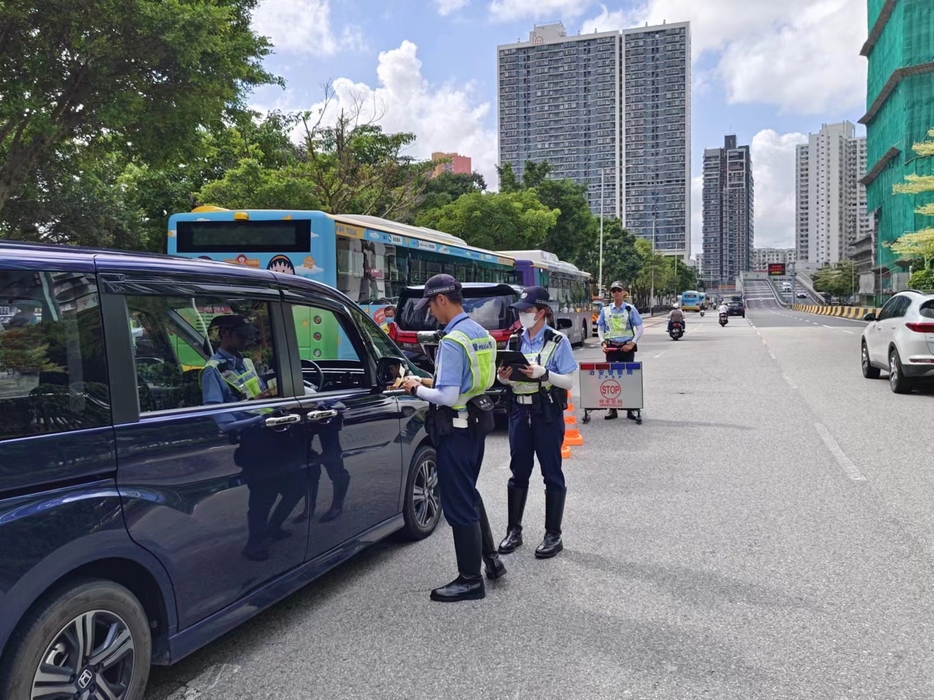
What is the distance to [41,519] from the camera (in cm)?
257

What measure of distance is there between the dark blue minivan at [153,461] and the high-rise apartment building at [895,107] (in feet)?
231

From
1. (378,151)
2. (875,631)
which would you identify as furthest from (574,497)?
(378,151)

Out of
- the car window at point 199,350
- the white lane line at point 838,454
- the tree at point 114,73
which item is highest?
the tree at point 114,73

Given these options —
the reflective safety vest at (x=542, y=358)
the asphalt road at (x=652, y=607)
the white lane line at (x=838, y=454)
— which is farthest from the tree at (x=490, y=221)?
the reflective safety vest at (x=542, y=358)

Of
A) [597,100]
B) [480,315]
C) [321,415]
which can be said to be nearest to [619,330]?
[480,315]

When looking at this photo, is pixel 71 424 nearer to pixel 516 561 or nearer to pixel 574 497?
pixel 516 561

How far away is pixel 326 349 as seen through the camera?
532cm

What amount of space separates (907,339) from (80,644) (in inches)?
520

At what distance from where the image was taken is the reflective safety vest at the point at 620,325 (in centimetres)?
1102

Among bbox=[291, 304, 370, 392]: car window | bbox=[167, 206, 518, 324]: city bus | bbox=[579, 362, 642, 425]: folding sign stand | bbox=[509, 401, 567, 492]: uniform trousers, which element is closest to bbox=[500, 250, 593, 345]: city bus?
bbox=[167, 206, 518, 324]: city bus

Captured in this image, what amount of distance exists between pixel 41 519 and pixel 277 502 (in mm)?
1224

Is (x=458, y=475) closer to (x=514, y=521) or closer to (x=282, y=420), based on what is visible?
(x=282, y=420)

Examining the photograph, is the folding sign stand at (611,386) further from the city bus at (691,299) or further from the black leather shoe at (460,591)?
the city bus at (691,299)

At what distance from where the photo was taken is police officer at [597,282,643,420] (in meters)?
11.0
